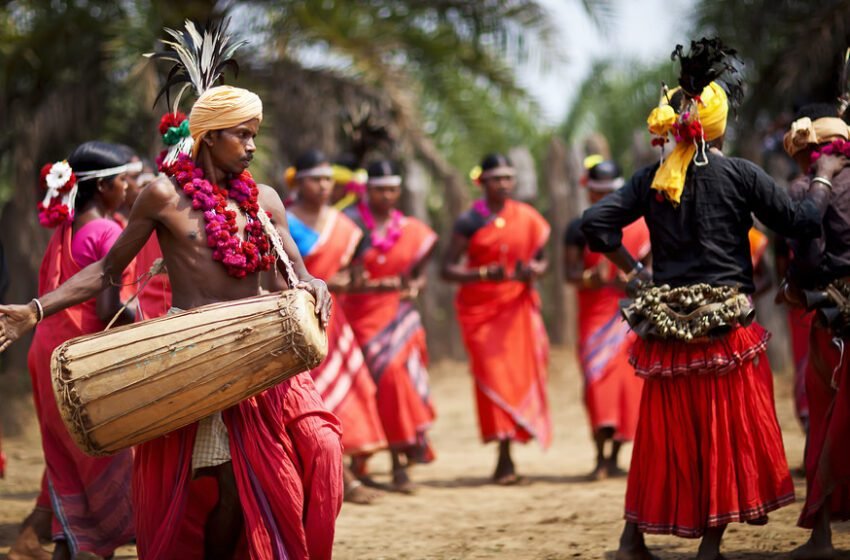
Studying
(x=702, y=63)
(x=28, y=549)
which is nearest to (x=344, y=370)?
(x=28, y=549)

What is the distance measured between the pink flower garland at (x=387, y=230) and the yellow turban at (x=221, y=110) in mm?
4546

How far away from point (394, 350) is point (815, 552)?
170 inches

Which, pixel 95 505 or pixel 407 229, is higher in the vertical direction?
pixel 407 229

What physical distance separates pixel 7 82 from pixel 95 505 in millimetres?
8378

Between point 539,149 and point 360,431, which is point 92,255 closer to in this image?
point 360,431

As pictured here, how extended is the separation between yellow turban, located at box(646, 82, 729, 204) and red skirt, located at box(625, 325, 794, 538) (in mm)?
Answer: 742

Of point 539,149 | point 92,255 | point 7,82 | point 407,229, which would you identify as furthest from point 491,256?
point 539,149

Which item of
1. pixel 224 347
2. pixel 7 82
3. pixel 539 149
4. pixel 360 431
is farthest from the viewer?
pixel 539 149

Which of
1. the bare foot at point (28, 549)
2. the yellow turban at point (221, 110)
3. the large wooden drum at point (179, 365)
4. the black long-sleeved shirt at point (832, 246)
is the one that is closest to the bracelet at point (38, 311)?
the large wooden drum at point (179, 365)

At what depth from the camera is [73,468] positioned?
6.14 meters

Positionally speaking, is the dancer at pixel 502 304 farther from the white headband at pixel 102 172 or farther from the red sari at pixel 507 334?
the white headband at pixel 102 172

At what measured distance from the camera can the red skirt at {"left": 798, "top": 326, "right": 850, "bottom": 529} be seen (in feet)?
18.4

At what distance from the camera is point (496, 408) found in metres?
9.34

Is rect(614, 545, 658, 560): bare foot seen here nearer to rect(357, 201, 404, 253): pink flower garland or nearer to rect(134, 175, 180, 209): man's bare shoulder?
rect(134, 175, 180, 209): man's bare shoulder
